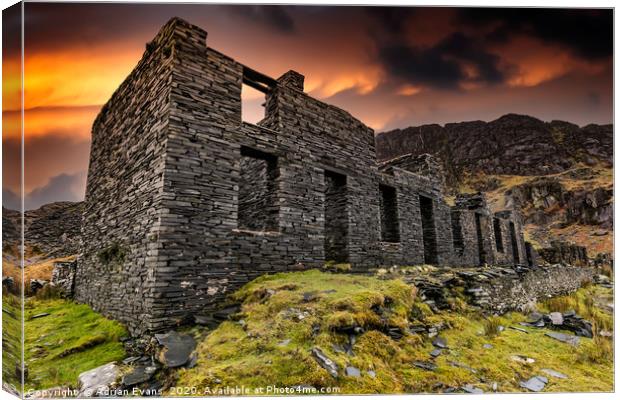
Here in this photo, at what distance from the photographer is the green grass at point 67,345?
479 centimetres

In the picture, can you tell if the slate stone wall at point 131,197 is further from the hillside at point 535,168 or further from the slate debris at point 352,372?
the hillside at point 535,168

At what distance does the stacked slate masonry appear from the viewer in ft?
19.7

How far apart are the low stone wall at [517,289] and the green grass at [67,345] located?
6945mm

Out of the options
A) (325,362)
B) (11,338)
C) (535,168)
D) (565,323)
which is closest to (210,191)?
(11,338)

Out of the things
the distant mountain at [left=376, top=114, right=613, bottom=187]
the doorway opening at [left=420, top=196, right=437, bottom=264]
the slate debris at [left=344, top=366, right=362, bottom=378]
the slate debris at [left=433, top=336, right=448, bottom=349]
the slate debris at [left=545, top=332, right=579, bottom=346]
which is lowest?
the slate debris at [left=545, top=332, right=579, bottom=346]

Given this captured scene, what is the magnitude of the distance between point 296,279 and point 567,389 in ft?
14.4

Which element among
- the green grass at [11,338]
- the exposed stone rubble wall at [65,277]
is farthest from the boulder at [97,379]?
the exposed stone rubble wall at [65,277]

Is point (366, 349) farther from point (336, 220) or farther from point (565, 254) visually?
point (565, 254)

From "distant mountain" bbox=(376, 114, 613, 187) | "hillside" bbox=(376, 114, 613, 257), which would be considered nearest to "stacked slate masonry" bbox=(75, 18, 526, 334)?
"hillside" bbox=(376, 114, 613, 257)

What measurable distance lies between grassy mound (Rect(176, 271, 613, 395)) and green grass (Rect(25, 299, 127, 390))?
197 centimetres

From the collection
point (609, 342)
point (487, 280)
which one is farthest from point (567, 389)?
point (487, 280)

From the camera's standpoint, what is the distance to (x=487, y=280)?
7562 millimetres

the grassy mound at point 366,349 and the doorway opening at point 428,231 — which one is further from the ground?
the doorway opening at point 428,231

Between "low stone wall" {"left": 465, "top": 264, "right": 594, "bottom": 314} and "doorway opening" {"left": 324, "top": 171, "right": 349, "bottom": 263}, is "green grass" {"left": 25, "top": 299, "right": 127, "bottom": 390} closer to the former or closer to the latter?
"doorway opening" {"left": 324, "top": 171, "right": 349, "bottom": 263}
